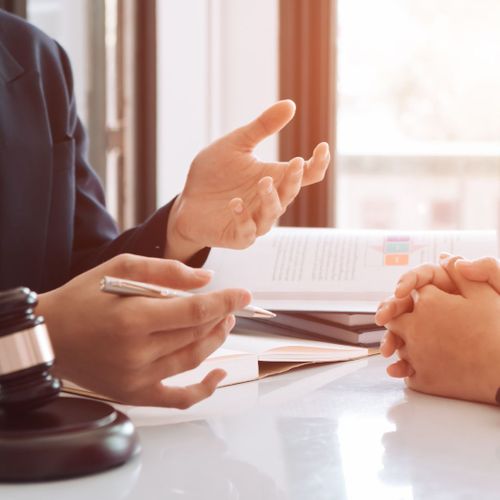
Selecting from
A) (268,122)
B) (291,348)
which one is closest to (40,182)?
(268,122)

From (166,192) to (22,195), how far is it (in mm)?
1001

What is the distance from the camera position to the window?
2494mm

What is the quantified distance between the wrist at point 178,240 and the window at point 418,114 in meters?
1.34

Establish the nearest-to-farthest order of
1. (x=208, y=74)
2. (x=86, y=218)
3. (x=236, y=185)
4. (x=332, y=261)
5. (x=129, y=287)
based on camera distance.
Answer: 1. (x=129, y=287)
2. (x=236, y=185)
3. (x=332, y=261)
4. (x=86, y=218)
5. (x=208, y=74)

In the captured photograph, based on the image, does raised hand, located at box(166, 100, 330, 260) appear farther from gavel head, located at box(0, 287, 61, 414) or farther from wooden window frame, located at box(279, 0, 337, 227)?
wooden window frame, located at box(279, 0, 337, 227)

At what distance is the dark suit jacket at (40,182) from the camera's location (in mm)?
1195

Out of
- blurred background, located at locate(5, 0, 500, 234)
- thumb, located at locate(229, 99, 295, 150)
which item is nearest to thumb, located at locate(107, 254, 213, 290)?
thumb, located at locate(229, 99, 295, 150)

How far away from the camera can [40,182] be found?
3.99ft

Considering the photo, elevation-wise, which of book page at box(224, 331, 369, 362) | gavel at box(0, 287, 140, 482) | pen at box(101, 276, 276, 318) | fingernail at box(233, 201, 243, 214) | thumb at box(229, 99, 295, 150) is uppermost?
thumb at box(229, 99, 295, 150)

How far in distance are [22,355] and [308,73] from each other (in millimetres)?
1886

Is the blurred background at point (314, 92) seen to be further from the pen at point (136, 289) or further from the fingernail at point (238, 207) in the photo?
the pen at point (136, 289)

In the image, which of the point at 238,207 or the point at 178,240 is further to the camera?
the point at 178,240

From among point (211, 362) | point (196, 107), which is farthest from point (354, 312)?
point (196, 107)

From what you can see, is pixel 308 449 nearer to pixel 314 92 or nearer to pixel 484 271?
pixel 484 271
